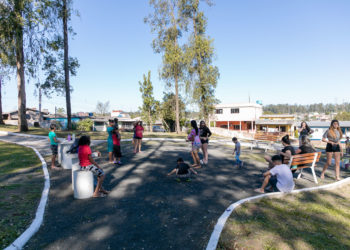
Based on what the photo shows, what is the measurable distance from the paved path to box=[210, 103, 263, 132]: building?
39.4m

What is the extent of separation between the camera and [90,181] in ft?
18.7

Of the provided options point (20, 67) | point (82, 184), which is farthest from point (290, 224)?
point (20, 67)

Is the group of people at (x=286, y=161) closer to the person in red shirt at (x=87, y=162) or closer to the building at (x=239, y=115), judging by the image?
the person in red shirt at (x=87, y=162)

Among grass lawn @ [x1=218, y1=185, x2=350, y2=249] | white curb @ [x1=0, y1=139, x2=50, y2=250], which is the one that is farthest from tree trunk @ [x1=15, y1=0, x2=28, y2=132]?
grass lawn @ [x1=218, y1=185, x2=350, y2=249]

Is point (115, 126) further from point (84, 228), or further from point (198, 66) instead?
point (198, 66)

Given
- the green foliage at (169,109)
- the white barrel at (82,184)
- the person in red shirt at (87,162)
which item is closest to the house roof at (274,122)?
the green foliage at (169,109)

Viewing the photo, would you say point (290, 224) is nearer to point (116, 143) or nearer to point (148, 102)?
point (116, 143)

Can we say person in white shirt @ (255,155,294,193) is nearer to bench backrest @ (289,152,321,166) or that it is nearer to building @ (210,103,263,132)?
bench backrest @ (289,152,321,166)

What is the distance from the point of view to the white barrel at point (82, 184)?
555 centimetres

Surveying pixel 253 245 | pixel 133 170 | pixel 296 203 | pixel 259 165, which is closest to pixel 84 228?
pixel 253 245

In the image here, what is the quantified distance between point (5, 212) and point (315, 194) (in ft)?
25.1

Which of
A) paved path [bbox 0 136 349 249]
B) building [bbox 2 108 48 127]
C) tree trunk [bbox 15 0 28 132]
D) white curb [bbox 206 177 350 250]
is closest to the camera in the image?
white curb [bbox 206 177 350 250]

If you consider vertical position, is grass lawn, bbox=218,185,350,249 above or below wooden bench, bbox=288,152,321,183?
below

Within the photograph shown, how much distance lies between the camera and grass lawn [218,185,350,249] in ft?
11.8
